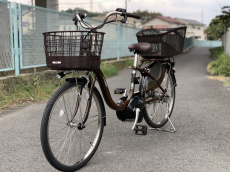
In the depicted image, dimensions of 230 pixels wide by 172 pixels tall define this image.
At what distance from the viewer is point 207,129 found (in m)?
3.76

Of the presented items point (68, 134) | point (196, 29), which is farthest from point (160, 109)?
point (196, 29)

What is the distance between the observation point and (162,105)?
398cm

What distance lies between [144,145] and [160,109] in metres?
0.91

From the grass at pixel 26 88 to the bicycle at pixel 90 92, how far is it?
190 centimetres

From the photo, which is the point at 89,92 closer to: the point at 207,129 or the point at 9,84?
the point at 207,129

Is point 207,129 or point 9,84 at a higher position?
point 9,84

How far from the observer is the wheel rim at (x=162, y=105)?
372cm

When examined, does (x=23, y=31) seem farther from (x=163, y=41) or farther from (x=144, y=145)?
(x=144, y=145)

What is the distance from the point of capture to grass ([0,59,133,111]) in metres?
5.01

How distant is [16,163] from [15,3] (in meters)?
4.01

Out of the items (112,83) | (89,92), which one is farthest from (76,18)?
(112,83)

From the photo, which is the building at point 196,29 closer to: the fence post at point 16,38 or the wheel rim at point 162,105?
the fence post at point 16,38

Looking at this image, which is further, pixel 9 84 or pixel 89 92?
pixel 9 84

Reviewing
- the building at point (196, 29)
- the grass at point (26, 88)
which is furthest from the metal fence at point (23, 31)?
the building at point (196, 29)
